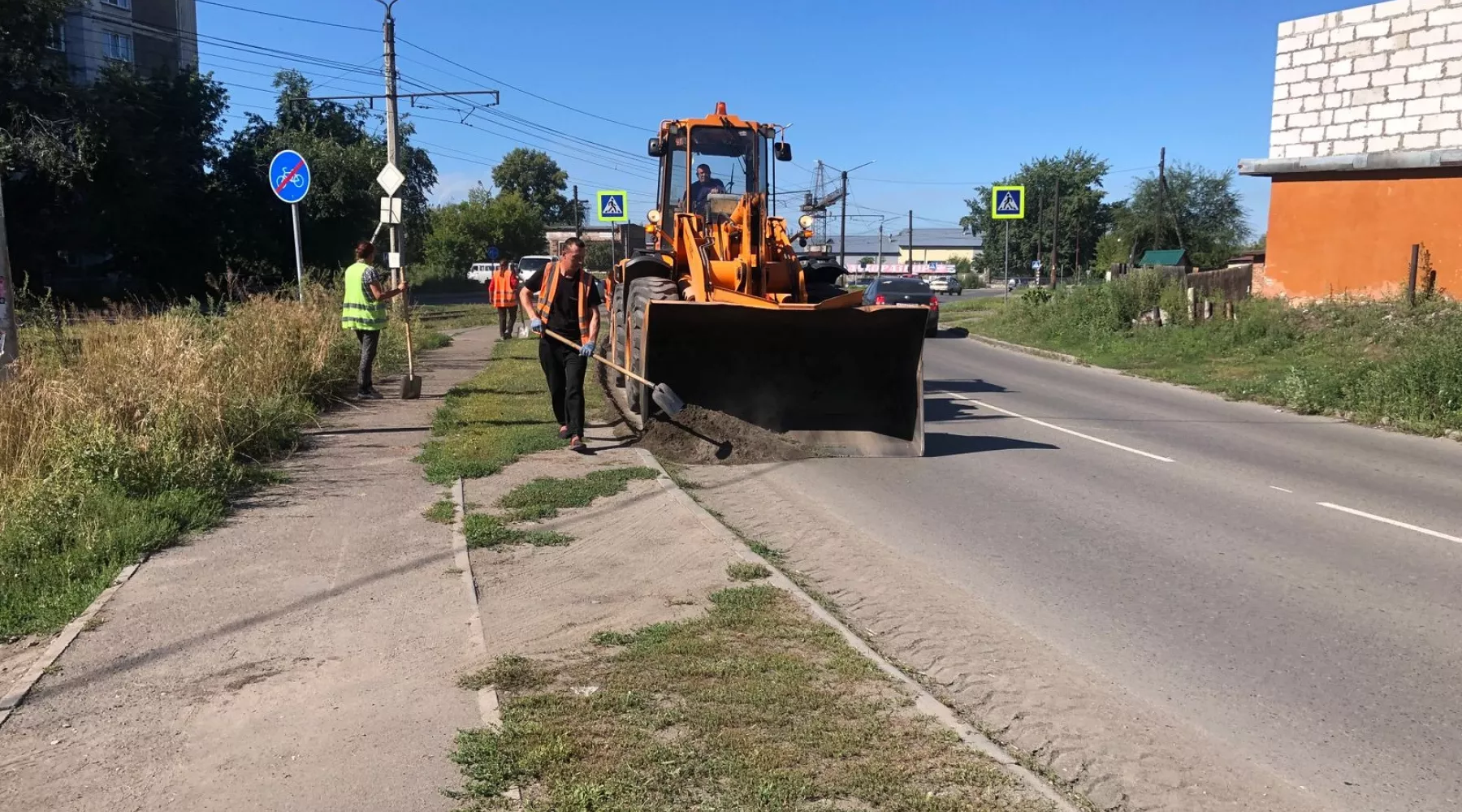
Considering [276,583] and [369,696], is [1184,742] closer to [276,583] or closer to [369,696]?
[369,696]

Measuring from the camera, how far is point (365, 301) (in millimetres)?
12102

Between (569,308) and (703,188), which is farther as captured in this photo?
(703,188)

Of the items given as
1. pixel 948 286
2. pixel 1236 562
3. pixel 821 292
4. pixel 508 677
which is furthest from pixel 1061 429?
pixel 948 286

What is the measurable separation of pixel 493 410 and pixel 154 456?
4586 millimetres

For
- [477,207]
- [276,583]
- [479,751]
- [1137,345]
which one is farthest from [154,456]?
[477,207]

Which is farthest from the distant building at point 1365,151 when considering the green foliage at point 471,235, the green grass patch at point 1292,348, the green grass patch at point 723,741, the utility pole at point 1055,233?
the green foliage at point 471,235

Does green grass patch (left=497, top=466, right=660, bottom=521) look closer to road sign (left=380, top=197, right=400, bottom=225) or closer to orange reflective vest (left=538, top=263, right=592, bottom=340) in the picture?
orange reflective vest (left=538, top=263, right=592, bottom=340)

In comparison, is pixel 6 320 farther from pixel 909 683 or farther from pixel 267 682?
pixel 909 683

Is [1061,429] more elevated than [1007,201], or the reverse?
[1007,201]

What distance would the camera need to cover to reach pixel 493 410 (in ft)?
38.5

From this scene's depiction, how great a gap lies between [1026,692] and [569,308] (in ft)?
20.8

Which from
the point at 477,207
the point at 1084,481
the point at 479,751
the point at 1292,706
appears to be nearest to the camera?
the point at 479,751

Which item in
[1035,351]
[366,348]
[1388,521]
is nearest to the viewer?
[1388,521]

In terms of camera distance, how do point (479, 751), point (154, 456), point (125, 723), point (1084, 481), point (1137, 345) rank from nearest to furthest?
1. point (479, 751)
2. point (125, 723)
3. point (154, 456)
4. point (1084, 481)
5. point (1137, 345)
